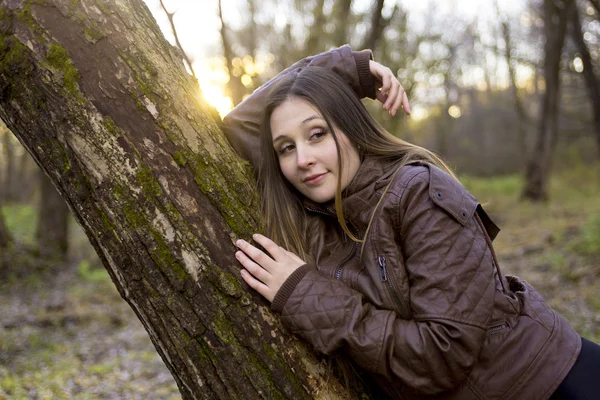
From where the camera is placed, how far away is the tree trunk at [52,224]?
948 cm

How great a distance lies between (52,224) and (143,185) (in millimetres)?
9251

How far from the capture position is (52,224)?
31.7 feet

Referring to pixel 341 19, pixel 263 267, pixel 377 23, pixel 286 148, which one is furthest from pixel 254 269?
pixel 341 19

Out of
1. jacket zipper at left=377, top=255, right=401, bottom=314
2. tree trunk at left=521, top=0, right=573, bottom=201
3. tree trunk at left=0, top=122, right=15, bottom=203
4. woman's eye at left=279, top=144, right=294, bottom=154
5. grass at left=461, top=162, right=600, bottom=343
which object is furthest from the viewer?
tree trunk at left=0, top=122, right=15, bottom=203

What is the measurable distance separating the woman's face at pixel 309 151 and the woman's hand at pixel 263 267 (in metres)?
0.38

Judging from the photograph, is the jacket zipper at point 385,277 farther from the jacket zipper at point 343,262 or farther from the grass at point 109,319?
the grass at point 109,319

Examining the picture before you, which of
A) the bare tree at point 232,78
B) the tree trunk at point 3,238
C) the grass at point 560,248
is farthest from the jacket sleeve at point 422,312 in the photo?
the tree trunk at point 3,238

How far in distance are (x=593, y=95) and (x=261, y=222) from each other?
12.2m

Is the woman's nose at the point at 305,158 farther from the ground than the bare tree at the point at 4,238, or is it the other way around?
the woman's nose at the point at 305,158

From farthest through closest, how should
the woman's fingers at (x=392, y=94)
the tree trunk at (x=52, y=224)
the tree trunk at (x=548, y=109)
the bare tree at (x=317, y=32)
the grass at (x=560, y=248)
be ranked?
1. the tree trunk at (x=548, y=109)
2. the tree trunk at (x=52, y=224)
3. the bare tree at (x=317, y=32)
4. the grass at (x=560, y=248)
5. the woman's fingers at (x=392, y=94)

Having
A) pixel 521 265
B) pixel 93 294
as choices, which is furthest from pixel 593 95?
pixel 93 294

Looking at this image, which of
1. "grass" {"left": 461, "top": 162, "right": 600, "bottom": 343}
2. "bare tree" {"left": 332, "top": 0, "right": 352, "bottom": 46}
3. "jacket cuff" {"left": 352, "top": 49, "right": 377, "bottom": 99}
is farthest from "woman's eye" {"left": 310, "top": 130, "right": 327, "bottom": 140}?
"bare tree" {"left": 332, "top": 0, "right": 352, "bottom": 46}

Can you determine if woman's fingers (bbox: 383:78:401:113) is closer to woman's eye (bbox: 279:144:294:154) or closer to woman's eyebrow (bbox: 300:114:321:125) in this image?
woman's eyebrow (bbox: 300:114:321:125)

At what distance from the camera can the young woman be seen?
1.64 meters
